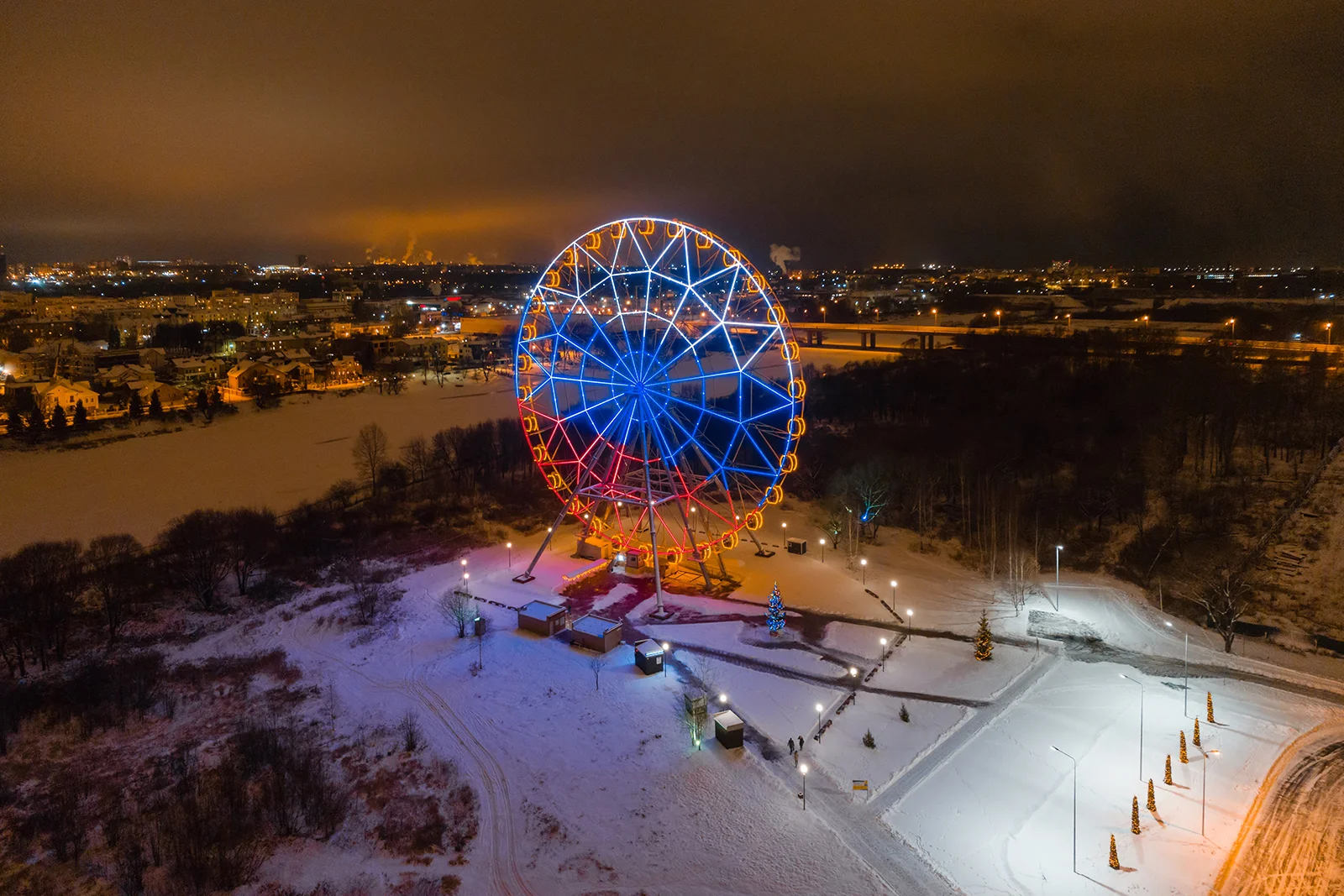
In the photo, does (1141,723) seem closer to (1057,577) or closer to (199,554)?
(1057,577)

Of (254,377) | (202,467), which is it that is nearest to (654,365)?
(202,467)

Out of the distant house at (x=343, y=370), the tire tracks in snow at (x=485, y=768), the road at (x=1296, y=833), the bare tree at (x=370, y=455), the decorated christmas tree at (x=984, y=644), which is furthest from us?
the distant house at (x=343, y=370)

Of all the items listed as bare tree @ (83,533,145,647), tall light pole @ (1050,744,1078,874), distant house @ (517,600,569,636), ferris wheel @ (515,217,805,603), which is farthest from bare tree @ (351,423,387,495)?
tall light pole @ (1050,744,1078,874)

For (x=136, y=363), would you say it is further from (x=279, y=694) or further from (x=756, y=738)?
(x=756, y=738)

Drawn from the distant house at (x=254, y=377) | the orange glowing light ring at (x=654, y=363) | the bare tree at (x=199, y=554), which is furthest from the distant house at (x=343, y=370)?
the orange glowing light ring at (x=654, y=363)

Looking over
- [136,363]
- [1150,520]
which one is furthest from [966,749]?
[136,363]

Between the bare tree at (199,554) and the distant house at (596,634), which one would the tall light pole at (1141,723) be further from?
the bare tree at (199,554)
